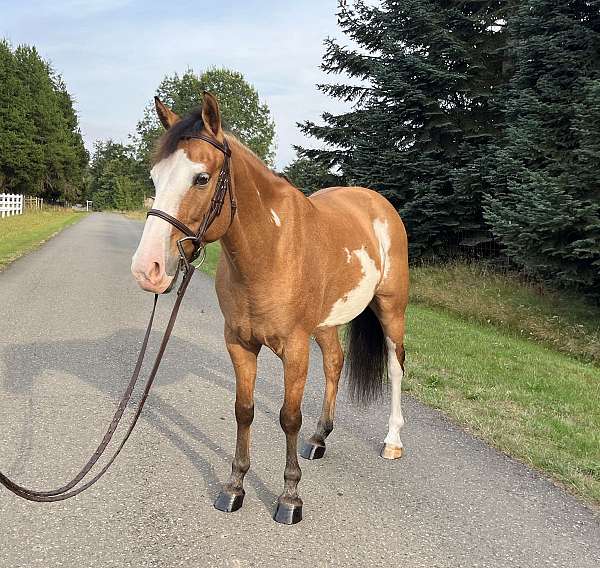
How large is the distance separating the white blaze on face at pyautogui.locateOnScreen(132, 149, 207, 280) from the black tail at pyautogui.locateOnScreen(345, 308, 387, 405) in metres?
2.39

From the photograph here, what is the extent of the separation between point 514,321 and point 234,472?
7.12m

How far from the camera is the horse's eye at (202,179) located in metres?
2.33

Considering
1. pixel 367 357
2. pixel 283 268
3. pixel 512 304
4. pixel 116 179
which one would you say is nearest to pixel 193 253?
pixel 283 268

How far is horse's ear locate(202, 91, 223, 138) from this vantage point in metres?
2.31

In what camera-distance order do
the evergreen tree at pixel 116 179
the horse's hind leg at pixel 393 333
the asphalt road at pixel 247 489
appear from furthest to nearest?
the evergreen tree at pixel 116 179
the horse's hind leg at pixel 393 333
the asphalt road at pixel 247 489

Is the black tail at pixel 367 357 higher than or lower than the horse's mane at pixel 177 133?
lower

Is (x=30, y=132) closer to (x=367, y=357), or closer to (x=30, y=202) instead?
(x=30, y=202)

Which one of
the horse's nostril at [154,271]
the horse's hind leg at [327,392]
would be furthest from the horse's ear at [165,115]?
the horse's hind leg at [327,392]

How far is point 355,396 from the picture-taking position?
4.50m

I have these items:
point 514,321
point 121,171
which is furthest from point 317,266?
point 121,171

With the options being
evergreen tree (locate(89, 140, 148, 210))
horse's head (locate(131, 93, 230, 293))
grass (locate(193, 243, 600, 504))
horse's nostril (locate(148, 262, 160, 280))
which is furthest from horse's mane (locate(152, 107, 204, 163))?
evergreen tree (locate(89, 140, 148, 210))

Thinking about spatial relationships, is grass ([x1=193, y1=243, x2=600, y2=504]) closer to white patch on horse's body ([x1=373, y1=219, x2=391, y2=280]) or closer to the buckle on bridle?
white patch on horse's body ([x1=373, y1=219, x2=391, y2=280])

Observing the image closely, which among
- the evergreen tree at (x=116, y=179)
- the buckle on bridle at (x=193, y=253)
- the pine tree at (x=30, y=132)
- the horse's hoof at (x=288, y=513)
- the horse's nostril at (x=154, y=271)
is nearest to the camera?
the horse's nostril at (x=154, y=271)

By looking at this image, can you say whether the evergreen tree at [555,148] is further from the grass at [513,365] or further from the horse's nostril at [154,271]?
the horse's nostril at [154,271]
